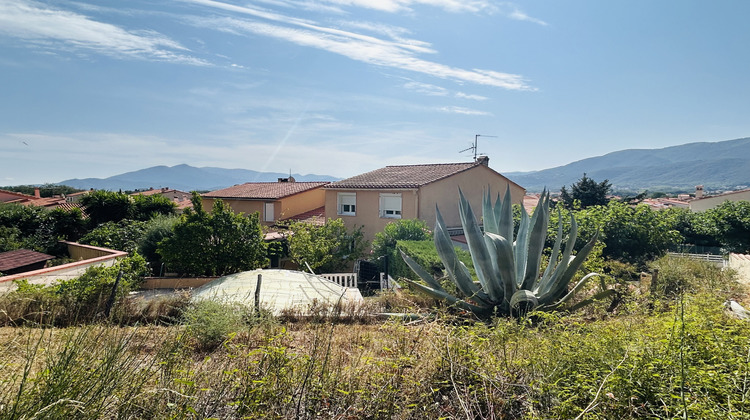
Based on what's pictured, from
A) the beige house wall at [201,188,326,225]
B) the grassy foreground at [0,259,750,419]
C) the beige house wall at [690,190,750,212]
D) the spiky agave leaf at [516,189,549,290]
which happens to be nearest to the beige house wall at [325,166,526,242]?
the beige house wall at [201,188,326,225]

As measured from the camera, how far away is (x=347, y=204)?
22.6 m

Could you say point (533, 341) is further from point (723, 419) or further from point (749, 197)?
point (749, 197)

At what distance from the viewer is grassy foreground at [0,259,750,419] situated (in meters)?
2.48

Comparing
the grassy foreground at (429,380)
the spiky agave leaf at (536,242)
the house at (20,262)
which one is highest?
the spiky agave leaf at (536,242)

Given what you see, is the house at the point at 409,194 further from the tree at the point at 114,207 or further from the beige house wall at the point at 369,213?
the tree at the point at 114,207

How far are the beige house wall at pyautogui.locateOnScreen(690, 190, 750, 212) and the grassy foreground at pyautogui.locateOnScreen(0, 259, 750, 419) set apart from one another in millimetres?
37829

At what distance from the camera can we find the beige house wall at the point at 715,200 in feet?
109

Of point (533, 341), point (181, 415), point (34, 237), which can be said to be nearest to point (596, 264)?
point (533, 341)

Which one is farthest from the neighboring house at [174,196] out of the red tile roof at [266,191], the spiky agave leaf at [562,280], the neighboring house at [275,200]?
the spiky agave leaf at [562,280]

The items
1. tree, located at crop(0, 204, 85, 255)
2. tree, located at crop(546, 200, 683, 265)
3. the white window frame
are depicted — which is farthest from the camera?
the white window frame

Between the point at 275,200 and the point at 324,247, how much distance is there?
12002 millimetres

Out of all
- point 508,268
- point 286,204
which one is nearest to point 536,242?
point 508,268

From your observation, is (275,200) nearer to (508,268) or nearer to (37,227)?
(37,227)

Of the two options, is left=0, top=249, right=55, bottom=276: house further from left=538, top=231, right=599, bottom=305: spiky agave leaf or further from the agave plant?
left=538, top=231, right=599, bottom=305: spiky agave leaf
